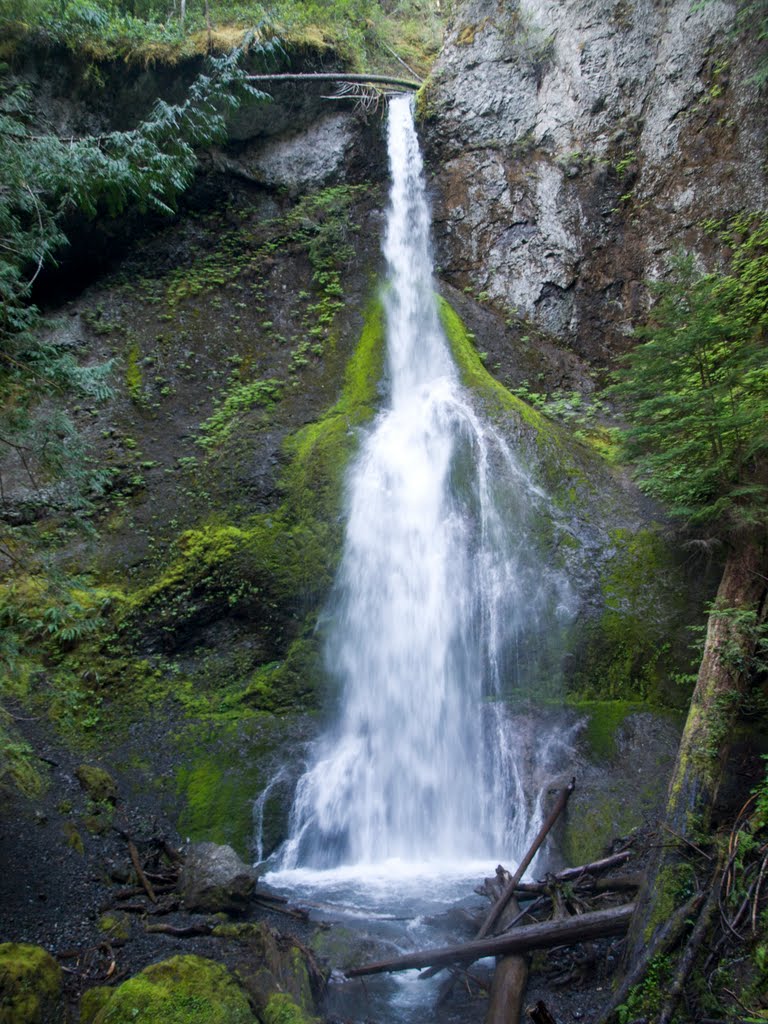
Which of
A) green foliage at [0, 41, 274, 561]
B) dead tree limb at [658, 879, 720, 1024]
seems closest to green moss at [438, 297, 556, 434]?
green foliage at [0, 41, 274, 561]

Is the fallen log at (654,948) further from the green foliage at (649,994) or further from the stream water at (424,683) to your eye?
the stream water at (424,683)

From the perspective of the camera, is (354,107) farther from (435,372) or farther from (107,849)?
(107,849)

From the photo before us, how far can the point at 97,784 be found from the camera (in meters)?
6.29

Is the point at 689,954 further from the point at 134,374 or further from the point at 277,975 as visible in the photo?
the point at 134,374

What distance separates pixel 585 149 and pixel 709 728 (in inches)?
454

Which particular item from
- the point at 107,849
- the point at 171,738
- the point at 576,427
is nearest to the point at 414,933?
the point at 107,849

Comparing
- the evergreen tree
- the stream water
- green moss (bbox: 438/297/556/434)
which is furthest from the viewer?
green moss (bbox: 438/297/556/434)

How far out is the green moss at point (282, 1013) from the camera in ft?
12.5

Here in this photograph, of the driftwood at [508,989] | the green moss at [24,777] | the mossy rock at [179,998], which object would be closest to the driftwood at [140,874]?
the green moss at [24,777]

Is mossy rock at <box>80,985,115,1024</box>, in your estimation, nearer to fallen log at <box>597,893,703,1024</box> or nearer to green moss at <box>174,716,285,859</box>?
green moss at <box>174,716,285,859</box>

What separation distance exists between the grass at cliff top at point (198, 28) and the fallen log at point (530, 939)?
41.2 ft

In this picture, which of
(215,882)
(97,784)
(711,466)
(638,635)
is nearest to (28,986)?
(215,882)

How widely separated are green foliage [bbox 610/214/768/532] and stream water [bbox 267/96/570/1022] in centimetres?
187

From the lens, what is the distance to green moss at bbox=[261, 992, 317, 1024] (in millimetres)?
3795
